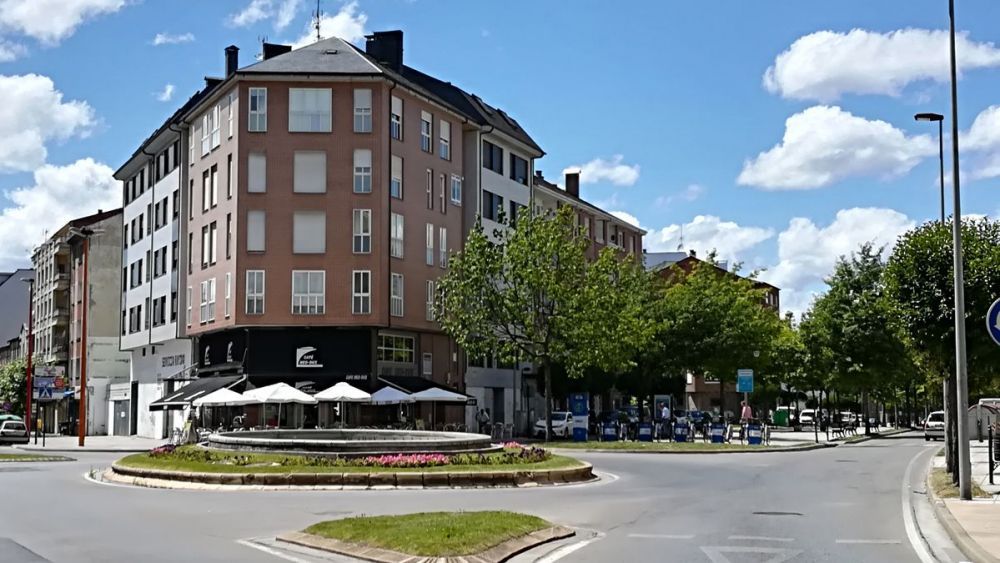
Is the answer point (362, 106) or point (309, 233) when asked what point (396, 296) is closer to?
point (309, 233)

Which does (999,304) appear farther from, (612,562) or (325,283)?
(325,283)

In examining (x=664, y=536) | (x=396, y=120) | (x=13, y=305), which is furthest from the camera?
(x=13, y=305)

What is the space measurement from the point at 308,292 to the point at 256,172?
6.31m

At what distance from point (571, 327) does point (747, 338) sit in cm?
1626

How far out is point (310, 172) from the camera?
5331 centimetres

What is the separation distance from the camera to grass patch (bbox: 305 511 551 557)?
501 inches

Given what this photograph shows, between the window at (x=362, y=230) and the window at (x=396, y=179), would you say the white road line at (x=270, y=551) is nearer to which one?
the window at (x=362, y=230)

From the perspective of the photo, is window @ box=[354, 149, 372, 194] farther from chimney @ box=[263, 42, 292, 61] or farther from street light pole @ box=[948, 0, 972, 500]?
street light pole @ box=[948, 0, 972, 500]

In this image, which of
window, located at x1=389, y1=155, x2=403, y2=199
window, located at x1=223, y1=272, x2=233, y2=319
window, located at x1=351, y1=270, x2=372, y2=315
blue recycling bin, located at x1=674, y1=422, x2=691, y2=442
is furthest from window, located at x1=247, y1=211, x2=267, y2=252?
blue recycling bin, located at x1=674, y1=422, x2=691, y2=442

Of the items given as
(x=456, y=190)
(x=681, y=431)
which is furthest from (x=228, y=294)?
(x=681, y=431)

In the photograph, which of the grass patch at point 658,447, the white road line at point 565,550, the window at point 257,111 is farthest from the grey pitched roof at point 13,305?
the white road line at point 565,550

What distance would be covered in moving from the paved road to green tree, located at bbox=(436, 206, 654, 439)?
867 inches

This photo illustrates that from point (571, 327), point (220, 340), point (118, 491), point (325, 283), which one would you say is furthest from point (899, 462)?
point (220, 340)

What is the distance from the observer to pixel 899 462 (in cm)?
3559
